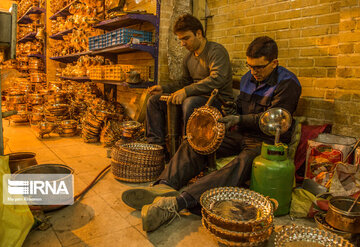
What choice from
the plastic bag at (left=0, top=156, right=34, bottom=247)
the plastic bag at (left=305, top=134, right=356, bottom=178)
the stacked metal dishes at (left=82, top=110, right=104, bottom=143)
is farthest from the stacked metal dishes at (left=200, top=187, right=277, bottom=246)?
the stacked metal dishes at (left=82, top=110, right=104, bottom=143)

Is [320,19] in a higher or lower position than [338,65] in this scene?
higher

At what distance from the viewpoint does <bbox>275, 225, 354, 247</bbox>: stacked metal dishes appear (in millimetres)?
1502

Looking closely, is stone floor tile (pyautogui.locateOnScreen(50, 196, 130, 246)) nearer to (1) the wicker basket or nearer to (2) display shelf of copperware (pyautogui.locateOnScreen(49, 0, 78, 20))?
(1) the wicker basket

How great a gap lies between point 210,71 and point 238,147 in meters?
0.95

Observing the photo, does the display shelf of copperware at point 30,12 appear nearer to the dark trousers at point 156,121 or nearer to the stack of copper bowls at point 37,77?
the stack of copper bowls at point 37,77

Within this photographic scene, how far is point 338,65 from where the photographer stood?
251 cm

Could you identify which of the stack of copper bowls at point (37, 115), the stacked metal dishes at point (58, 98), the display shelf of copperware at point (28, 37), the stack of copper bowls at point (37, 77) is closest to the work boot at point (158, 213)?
the stack of copper bowls at point (37, 115)

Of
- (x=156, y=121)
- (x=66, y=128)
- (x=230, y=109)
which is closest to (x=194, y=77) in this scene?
(x=156, y=121)

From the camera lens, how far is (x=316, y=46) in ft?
9.25

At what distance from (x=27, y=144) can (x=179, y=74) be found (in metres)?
2.58

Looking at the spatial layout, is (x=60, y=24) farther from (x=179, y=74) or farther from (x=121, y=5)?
(x=179, y=74)

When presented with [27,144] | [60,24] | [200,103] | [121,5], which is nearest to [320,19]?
[200,103]

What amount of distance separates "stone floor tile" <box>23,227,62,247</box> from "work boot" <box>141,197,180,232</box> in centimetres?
55

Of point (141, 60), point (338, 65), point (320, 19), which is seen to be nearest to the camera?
point (338, 65)
